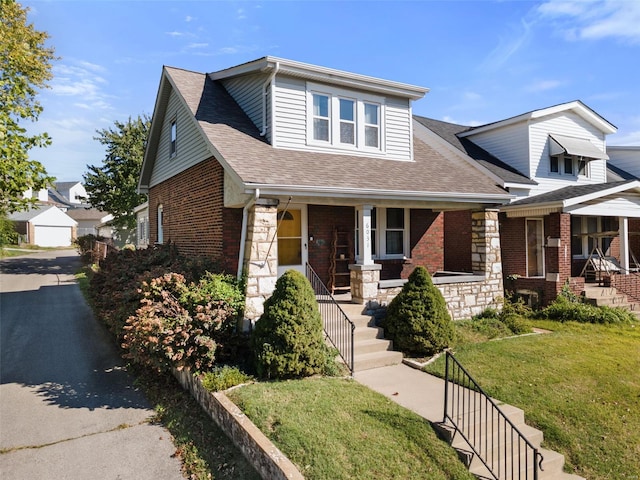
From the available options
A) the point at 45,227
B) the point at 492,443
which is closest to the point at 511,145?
the point at 492,443

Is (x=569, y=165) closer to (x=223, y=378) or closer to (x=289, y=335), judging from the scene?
(x=289, y=335)

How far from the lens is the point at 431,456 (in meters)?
4.62

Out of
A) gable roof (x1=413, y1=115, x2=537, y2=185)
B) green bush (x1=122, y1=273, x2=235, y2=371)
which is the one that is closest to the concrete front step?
green bush (x1=122, y1=273, x2=235, y2=371)

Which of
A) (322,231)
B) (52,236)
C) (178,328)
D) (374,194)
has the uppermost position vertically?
(374,194)

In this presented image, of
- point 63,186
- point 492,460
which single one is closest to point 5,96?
point 492,460

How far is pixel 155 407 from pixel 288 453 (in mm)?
3132

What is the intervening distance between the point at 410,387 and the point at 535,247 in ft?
35.4

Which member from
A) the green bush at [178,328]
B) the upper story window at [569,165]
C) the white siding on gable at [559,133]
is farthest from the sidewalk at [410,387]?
the upper story window at [569,165]

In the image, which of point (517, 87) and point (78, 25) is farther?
point (517, 87)

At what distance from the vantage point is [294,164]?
29.1 ft

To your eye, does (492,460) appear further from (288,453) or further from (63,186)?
(63,186)

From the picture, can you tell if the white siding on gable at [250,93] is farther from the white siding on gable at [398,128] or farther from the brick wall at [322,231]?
the white siding on gable at [398,128]

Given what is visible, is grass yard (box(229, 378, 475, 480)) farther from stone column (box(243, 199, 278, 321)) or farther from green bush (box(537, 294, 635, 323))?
green bush (box(537, 294, 635, 323))

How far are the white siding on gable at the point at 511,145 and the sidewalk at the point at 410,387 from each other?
11.4 metres
